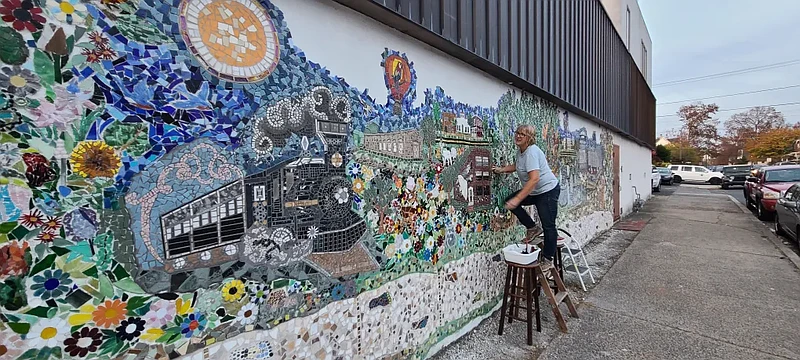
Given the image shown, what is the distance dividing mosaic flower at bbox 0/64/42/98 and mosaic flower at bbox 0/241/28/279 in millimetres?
531

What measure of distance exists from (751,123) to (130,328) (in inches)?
2789

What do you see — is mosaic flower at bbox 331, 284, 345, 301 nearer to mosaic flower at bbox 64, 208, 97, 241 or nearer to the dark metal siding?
mosaic flower at bbox 64, 208, 97, 241

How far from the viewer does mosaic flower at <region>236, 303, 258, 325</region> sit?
5.80ft

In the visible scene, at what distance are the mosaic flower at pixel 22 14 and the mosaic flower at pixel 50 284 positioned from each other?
88cm

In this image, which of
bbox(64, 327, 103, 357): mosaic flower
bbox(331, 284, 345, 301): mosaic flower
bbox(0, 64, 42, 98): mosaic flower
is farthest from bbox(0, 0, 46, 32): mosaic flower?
bbox(331, 284, 345, 301): mosaic flower

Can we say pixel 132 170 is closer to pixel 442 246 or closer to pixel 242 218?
pixel 242 218

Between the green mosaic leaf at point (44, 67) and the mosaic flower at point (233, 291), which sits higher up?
the green mosaic leaf at point (44, 67)

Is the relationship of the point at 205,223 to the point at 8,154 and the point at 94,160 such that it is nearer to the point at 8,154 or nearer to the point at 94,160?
the point at 94,160

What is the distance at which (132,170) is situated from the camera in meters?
1.42

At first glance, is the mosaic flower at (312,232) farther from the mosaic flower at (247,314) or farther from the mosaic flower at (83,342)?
the mosaic flower at (83,342)

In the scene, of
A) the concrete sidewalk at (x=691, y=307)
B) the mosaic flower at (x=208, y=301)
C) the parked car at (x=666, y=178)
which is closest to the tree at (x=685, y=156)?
the parked car at (x=666, y=178)

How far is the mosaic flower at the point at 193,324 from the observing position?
1.58 m


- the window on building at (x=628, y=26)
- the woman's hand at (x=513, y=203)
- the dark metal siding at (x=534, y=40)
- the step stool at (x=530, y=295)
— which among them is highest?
the window on building at (x=628, y=26)

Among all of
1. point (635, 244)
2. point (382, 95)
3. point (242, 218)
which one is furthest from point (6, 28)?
point (635, 244)
